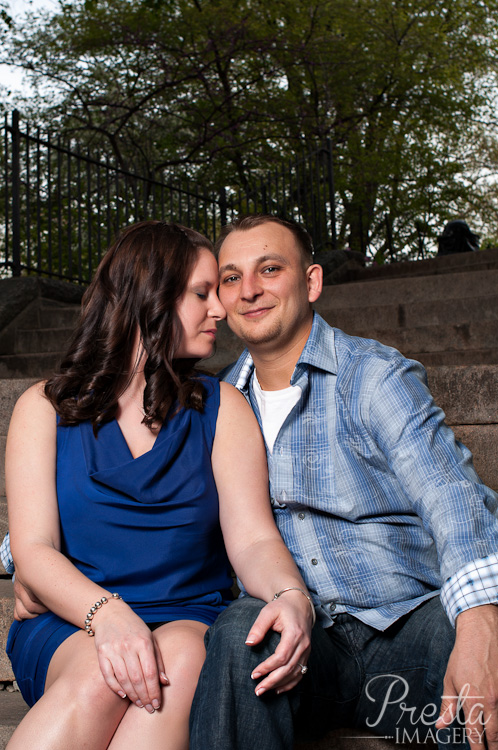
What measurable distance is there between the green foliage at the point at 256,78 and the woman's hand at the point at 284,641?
9.41 meters

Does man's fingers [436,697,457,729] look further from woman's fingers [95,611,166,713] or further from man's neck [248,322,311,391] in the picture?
man's neck [248,322,311,391]

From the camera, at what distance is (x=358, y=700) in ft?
5.49

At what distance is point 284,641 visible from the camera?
Answer: 1.43 metres

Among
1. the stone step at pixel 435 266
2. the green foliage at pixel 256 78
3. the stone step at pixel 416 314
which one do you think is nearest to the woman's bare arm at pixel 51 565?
the stone step at pixel 416 314

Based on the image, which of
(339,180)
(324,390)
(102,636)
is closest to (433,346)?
(324,390)

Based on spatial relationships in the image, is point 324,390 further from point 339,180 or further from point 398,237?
point 398,237

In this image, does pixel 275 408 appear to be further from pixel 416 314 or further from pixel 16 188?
pixel 16 188

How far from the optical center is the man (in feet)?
4.64

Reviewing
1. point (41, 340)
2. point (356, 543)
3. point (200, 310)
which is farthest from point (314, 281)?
point (41, 340)

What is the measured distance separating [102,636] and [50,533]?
38 centimetres

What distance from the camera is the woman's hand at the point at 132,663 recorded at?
148cm

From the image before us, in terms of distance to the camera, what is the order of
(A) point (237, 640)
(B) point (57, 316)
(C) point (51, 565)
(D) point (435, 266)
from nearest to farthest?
1. (A) point (237, 640)
2. (C) point (51, 565)
3. (B) point (57, 316)
4. (D) point (435, 266)

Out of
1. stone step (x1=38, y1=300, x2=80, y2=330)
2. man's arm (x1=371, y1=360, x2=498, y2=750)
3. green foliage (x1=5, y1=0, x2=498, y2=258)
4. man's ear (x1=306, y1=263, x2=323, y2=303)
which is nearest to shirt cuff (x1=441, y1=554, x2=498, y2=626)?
man's arm (x1=371, y1=360, x2=498, y2=750)

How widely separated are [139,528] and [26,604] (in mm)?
361
